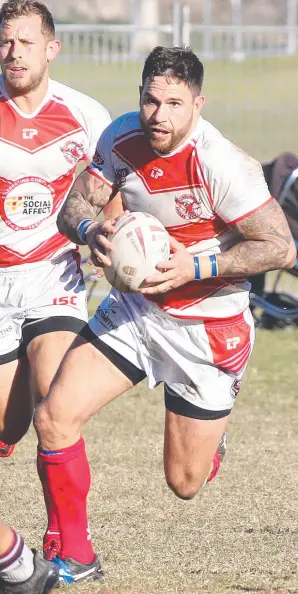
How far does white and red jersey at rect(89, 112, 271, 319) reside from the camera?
515 centimetres

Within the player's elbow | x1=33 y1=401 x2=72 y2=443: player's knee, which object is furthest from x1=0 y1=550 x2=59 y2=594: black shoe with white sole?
the player's elbow

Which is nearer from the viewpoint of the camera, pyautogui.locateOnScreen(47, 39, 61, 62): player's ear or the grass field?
the grass field

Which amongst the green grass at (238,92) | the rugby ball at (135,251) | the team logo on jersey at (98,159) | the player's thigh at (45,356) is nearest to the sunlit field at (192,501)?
the player's thigh at (45,356)

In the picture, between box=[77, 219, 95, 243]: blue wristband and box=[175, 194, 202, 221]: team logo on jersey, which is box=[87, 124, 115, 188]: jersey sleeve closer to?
box=[77, 219, 95, 243]: blue wristband

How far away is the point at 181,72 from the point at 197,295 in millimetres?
984

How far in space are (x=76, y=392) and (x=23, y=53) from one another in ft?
5.88

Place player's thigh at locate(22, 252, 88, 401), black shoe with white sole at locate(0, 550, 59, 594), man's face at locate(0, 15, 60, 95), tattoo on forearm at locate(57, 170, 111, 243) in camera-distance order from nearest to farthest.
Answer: black shoe with white sole at locate(0, 550, 59, 594), tattoo on forearm at locate(57, 170, 111, 243), player's thigh at locate(22, 252, 88, 401), man's face at locate(0, 15, 60, 95)

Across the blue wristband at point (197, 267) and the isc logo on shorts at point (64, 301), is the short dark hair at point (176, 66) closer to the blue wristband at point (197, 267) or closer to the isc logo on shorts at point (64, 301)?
the blue wristband at point (197, 267)

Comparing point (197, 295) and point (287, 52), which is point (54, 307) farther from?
point (287, 52)

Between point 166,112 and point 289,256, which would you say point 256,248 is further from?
point 166,112

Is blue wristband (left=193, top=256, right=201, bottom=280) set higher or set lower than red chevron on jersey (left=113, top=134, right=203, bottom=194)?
lower

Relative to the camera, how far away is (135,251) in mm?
5051

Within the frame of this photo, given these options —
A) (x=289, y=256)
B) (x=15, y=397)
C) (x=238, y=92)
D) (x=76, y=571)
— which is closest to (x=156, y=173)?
(x=289, y=256)

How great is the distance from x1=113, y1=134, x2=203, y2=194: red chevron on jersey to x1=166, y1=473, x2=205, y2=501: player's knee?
135 cm
